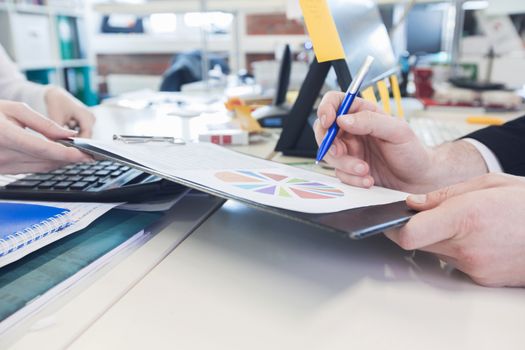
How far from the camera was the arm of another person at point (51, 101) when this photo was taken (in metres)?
1.04

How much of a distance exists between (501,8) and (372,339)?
1.73 m

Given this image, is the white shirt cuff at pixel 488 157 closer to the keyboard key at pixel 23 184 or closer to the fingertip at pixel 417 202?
the fingertip at pixel 417 202

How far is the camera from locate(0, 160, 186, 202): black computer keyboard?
0.54 meters

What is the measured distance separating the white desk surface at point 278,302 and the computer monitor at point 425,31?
7.67 ft

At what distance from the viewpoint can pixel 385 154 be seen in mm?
627

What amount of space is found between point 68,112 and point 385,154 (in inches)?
30.5

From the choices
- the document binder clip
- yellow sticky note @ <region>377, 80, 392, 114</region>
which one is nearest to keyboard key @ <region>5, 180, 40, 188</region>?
the document binder clip

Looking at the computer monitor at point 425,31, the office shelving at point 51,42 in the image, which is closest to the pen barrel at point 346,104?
the computer monitor at point 425,31

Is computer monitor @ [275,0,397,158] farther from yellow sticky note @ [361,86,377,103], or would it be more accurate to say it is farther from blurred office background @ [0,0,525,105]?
blurred office background @ [0,0,525,105]

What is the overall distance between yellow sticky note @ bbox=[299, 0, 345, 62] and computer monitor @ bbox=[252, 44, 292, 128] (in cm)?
51

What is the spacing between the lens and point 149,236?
52 centimetres

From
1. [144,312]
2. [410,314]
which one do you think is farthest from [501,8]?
[144,312]

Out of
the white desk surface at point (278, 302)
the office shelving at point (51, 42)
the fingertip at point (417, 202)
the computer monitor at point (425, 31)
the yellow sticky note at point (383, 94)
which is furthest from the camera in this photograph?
the office shelving at point (51, 42)

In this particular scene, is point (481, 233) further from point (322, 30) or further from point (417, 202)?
point (322, 30)
